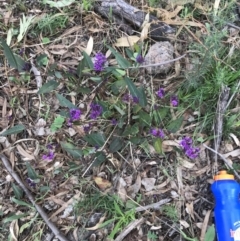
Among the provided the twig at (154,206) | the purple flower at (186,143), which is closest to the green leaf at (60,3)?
the purple flower at (186,143)

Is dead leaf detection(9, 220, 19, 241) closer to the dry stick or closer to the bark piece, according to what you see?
the dry stick

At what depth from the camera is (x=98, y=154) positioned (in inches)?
77.3

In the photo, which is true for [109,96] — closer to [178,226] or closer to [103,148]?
[103,148]

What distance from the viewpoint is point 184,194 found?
79.4 inches

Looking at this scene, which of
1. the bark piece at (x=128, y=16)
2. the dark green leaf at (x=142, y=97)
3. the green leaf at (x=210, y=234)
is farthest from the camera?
the bark piece at (x=128, y=16)

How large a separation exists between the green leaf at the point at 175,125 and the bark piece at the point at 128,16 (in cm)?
45

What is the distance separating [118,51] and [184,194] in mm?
754

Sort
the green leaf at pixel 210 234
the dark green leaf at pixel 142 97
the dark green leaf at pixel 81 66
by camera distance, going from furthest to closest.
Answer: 1. the dark green leaf at pixel 81 66
2. the dark green leaf at pixel 142 97
3. the green leaf at pixel 210 234

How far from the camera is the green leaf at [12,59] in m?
1.97

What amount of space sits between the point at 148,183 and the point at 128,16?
815 mm

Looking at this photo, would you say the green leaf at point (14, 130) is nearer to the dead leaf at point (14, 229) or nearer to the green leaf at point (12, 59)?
the green leaf at point (12, 59)

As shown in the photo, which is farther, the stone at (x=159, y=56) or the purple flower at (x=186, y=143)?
the stone at (x=159, y=56)

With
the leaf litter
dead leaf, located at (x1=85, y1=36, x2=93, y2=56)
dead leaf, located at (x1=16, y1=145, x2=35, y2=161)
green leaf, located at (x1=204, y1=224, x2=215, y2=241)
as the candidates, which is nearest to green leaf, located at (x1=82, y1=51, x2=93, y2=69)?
the leaf litter

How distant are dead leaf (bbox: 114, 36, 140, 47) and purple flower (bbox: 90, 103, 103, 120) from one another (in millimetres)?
354
